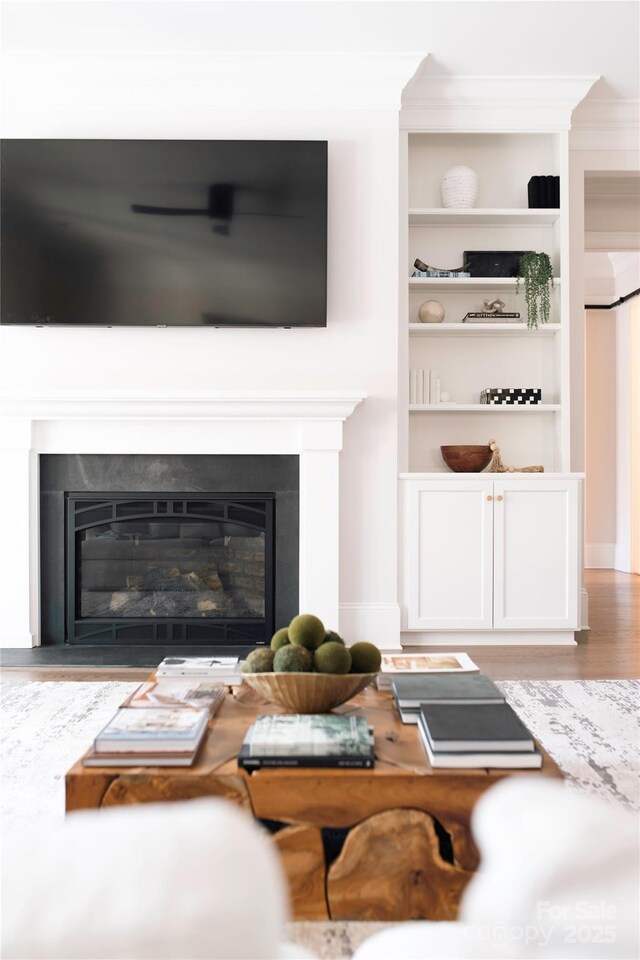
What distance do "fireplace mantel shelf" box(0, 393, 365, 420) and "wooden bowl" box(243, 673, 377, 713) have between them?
6.55 feet

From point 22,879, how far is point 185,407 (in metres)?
2.90

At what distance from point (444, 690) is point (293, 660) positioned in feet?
1.15

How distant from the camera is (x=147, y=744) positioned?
1373 millimetres

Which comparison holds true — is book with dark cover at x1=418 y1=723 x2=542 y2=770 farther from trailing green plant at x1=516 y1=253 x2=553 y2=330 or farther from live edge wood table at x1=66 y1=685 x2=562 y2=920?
trailing green plant at x1=516 y1=253 x2=553 y2=330

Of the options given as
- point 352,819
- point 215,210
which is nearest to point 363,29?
point 215,210

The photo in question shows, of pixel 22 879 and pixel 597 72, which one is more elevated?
pixel 597 72

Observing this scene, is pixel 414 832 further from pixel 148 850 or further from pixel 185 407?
pixel 185 407

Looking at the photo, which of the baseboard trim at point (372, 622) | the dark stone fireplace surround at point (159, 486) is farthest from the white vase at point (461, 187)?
the baseboard trim at point (372, 622)

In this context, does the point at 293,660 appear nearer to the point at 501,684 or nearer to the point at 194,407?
the point at 501,684

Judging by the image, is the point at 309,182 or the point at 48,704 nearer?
the point at 48,704

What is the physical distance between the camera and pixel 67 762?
7.04 ft

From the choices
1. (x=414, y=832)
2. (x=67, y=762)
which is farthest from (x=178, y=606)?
(x=414, y=832)

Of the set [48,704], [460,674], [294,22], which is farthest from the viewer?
[294,22]

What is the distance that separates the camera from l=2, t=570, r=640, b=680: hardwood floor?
3145 mm
